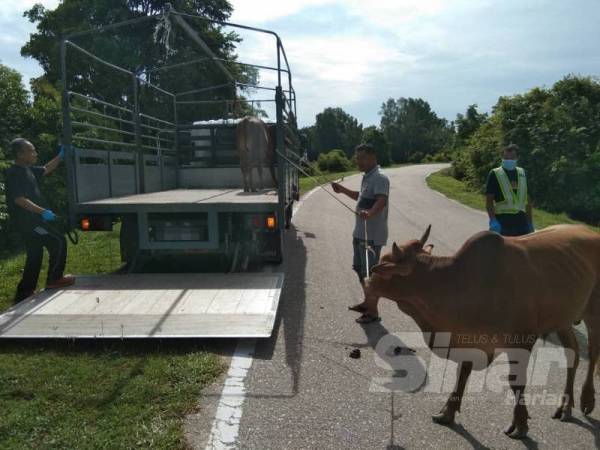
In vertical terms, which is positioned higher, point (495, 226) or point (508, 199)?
point (508, 199)

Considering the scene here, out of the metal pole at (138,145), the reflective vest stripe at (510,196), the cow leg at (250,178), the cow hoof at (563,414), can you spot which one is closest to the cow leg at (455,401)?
the cow hoof at (563,414)

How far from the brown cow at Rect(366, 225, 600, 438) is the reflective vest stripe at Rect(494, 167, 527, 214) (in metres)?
2.41

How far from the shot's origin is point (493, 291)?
2.91 m

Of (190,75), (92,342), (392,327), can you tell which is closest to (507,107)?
(190,75)

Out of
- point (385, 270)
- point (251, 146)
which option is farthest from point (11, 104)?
point (385, 270)

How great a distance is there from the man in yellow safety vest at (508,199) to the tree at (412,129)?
8338 cm

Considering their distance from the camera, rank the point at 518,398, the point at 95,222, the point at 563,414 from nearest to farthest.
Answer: the point at 518,398 < the point at 563,414 < the point at 95,222

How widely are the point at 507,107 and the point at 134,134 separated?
56.7 feet

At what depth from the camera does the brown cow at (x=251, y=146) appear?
8656 millimetres

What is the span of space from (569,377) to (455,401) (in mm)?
861

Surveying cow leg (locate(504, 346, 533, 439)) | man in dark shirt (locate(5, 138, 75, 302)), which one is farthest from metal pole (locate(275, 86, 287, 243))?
cow leg (locate(504, 346, 533, 439))

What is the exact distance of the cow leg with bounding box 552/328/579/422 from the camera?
3.45m

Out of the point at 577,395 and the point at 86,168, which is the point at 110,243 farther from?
the point at 577,395

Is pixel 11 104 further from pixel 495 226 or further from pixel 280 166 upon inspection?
pixel 495 226
